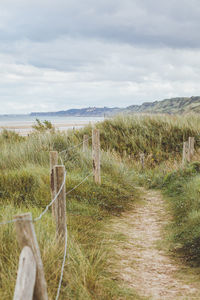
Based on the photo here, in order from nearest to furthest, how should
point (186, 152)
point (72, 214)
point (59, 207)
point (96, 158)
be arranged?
point (59, 207), point (72, 214), point (96, 158), point (186, 152)

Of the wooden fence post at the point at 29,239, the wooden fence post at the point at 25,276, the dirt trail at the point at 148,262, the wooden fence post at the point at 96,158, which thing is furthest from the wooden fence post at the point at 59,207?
the wooden fence post at the point at 96,158

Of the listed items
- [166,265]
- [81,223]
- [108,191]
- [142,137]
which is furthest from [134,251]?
[142,137]

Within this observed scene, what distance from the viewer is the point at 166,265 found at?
4.83 meters

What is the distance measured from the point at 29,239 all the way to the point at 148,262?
3442 millimetres

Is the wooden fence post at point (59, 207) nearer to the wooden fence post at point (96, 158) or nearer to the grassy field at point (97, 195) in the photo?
the grassy field at point (97, 195)

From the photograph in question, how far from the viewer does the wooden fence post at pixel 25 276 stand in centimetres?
176

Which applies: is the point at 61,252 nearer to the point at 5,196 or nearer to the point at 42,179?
the point at 5,196

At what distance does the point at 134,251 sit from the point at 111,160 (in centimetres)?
616

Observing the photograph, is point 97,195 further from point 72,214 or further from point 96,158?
point 72,214

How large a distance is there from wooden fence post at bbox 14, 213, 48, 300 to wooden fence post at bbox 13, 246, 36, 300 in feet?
0.12

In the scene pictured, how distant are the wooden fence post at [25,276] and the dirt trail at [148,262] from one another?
2.39m

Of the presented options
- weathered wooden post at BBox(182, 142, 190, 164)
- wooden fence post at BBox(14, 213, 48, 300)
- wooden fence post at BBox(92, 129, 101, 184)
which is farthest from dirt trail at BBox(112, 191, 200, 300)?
weathered wooden post at BBox(182, 142, 190, 164)

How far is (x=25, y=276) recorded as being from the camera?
1807 millimetres

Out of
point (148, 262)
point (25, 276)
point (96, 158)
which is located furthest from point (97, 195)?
point (25, 276)
